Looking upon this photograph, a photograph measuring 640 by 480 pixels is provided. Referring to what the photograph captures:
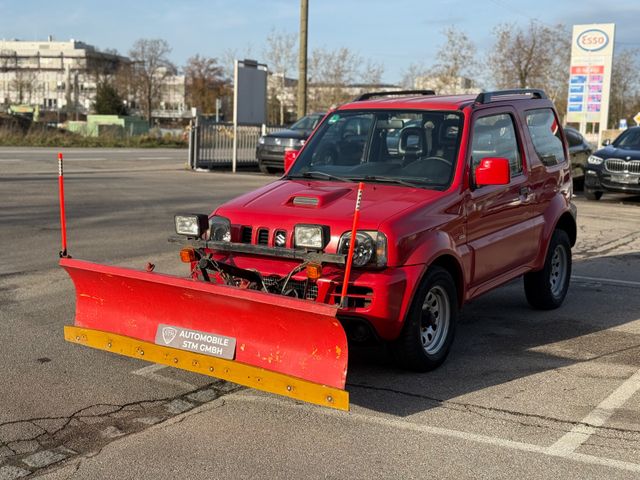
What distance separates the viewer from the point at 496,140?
692 cm

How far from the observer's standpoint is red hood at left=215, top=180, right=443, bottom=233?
17.9ft

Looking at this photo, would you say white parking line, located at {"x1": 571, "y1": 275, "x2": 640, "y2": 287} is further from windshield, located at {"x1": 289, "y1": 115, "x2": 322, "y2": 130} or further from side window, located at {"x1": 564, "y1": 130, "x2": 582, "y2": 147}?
windshield, located at {"x1": 289, "y1": 115, "x2": 322, "y2": 130}

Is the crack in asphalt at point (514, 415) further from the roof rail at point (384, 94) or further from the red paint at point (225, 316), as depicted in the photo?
the roof rail at point (384, 94)

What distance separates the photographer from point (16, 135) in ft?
119

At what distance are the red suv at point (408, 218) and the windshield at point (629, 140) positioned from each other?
11879 millimetres

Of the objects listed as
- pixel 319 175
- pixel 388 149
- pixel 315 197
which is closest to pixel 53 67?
pixel 319 175

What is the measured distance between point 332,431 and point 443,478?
826mm

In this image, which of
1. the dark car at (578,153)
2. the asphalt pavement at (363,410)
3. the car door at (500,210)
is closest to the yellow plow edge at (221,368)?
the asphalt pavement at (363,410)

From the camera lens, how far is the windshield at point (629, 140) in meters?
18.8

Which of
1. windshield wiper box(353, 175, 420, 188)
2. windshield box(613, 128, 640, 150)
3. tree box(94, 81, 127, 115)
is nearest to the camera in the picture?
windshield wiper box(353, 175, 420, 188)

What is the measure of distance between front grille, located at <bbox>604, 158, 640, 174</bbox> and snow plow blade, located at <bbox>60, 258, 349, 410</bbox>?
49.3 feet

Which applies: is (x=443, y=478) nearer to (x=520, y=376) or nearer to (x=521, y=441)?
(x=521, y=441)

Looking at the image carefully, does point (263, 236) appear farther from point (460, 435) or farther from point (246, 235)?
point (460, 435)

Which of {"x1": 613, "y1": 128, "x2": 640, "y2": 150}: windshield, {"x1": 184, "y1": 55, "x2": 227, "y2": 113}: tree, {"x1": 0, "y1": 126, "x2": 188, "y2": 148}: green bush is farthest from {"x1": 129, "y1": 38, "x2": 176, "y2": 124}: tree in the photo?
{"x1": 613, "y1": 128, "x2": 640, "y2": 150}: windshield
